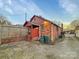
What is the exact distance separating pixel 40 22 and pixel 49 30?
3380 millimetres

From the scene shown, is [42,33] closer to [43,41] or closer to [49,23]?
[49,23]

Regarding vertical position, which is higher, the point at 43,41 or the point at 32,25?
the point at 32,25

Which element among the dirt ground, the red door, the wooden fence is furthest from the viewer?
the red door

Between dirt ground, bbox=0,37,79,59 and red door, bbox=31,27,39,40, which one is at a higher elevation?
red door, bbox=31,27,39,40

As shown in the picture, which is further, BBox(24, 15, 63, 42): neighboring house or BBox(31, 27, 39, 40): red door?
BBox(31, 27, 39, 40): red door

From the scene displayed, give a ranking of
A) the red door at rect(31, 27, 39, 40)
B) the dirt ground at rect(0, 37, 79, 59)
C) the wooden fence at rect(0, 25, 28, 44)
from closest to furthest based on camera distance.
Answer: the dirt ground at rect(0, 37, 79, 59), the wooden fence at rect(0, 25, 28, 44), the red door at rect(31, 27, 39, 40)

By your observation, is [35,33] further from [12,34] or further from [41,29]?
[12,34]

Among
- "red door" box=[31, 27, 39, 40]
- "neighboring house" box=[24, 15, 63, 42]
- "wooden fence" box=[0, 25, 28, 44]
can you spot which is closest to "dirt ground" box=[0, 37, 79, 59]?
"wooden fence" box=[0, 25, 28, 44]

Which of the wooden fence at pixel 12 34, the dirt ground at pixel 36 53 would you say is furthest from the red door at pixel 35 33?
the dirt ground at pixel 36 53

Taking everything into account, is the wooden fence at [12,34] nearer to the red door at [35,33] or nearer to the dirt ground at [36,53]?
the red door at [35,33]

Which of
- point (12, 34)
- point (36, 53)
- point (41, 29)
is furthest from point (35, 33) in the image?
point (36, 53)

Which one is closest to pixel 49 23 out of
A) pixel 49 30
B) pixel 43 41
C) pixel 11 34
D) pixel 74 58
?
pixel 49 30

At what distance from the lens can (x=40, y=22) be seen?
29.8 meters

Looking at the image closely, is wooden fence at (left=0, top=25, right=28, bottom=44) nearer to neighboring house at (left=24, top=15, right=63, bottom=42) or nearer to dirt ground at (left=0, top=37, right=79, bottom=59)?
neighboring house at (left=24, top=15, right=63, bottom=42)
